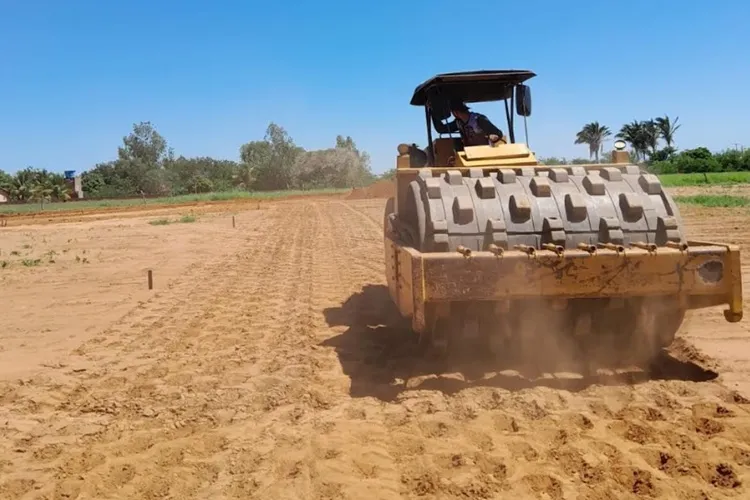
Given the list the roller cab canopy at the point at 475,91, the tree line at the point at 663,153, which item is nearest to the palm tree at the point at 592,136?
the tree line at the point at 663,153

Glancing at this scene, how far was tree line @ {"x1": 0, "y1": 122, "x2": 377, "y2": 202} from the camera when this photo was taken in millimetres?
84000

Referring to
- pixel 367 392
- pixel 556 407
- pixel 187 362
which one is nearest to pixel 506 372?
pixel 556 407

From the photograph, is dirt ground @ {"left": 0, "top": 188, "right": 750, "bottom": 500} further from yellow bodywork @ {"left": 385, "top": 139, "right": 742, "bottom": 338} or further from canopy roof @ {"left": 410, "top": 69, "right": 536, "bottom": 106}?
canopy roof @ {"left": 410, "top": 69, "right": 536, "bottom": 106}

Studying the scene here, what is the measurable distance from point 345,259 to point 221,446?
9.14 meters

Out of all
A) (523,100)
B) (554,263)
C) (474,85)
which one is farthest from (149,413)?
(523,100)

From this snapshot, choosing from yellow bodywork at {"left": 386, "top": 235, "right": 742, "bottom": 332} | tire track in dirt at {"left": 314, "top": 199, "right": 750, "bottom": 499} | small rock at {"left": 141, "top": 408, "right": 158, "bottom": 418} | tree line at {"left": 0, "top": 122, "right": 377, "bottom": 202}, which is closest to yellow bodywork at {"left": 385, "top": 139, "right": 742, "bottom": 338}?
yellow bodywork at {"left": 386, "top": 235, "right": 742, "bottom": 332}

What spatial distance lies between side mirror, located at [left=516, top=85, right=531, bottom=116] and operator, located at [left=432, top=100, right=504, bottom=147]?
1.11 ft

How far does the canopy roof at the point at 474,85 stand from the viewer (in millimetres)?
6711

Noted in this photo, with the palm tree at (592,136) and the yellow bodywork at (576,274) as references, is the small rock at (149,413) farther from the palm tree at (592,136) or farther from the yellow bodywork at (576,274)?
the palm tree at (592,136)

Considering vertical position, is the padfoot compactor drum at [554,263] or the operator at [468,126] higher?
the operator at [468,126]

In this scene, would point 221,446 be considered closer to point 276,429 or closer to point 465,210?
point 276,429

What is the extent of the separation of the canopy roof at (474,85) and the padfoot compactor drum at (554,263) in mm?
1617

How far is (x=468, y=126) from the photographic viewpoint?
7.05 metres

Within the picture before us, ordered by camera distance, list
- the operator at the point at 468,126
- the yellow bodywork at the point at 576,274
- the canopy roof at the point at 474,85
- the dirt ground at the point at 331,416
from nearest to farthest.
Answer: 1. the dirt ground at the point at 331,416
2. the yellow bodywork at the point at 576,274
3. the canopy roof at the point at 474,85
4. the operator at the point at 468,126
